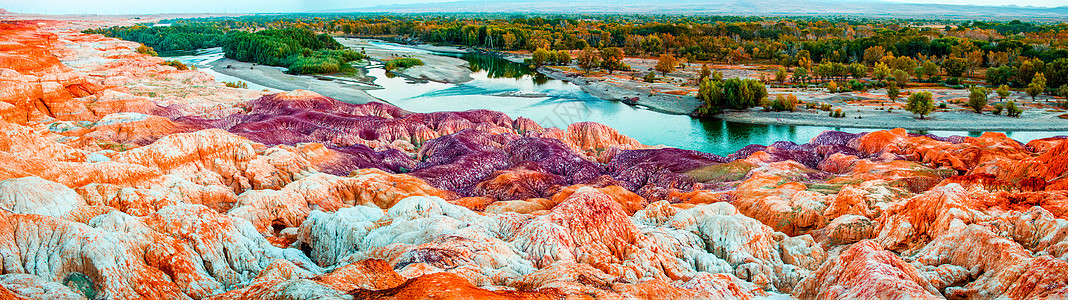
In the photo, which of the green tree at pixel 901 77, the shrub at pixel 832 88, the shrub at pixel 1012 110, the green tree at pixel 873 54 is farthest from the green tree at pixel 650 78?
the shrub at pixel 1012 110

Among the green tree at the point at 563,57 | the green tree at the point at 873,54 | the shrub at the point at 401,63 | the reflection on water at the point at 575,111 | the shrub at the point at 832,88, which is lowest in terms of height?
the reflection on water at the point at 575,111

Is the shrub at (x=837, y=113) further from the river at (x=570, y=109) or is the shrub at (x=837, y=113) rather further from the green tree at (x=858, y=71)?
the green tree at (x=858, y=71)

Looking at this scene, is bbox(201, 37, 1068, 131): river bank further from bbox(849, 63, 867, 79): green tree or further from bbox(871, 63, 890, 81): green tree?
bbox(849, 63, 867, 79): green tree

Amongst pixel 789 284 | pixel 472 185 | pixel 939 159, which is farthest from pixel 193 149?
pixel 939 159

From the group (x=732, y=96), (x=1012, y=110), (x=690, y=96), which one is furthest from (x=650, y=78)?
(x=1012, y=110)

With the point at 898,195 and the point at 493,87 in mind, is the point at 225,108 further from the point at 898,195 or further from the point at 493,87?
the point at 898,195

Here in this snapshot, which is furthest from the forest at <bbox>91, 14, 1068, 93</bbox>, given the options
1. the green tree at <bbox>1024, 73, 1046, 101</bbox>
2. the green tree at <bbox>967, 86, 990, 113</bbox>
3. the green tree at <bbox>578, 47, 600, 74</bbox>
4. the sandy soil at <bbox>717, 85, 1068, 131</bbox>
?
the green tree at <bbox>967, 86, 990, 113</bbox>
